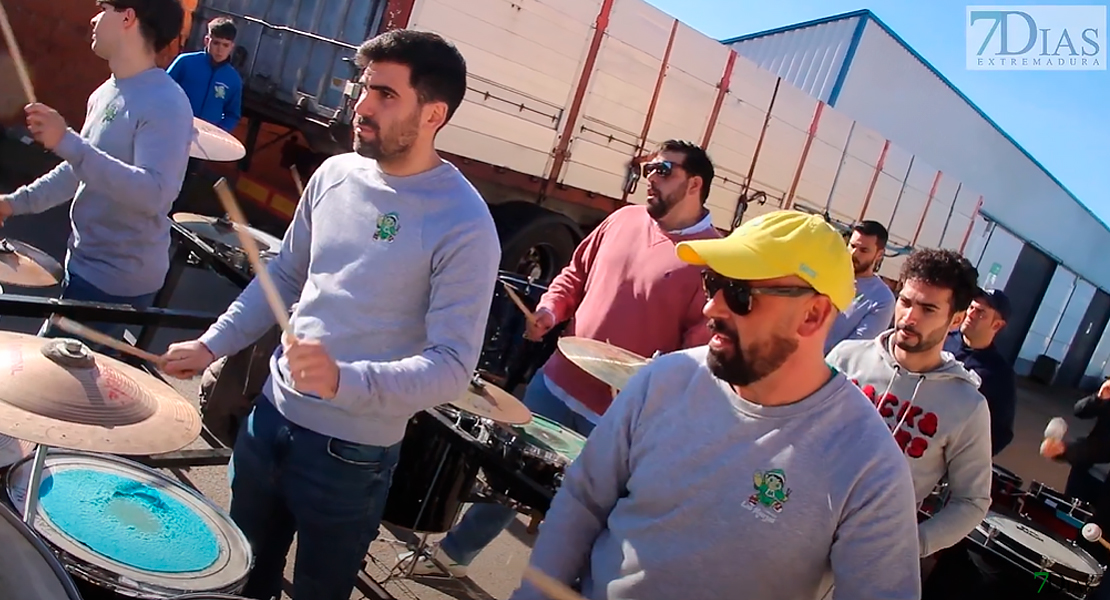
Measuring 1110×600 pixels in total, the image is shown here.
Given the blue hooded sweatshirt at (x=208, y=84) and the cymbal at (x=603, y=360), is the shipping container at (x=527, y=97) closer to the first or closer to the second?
the blue hooded sweatshirt at (x=208, y=84)

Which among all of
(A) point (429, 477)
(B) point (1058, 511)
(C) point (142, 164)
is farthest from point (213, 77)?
(B) point (1058, 511)

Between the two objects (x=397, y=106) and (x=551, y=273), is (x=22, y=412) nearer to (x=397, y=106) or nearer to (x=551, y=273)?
(x=397, y=106)

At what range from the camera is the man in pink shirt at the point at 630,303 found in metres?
3.38

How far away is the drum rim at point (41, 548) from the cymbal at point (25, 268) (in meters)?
1.79

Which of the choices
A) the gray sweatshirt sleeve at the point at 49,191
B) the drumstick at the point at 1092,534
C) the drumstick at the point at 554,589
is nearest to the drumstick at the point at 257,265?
the drumstick at the point at 554,589

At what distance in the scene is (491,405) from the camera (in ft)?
9.35

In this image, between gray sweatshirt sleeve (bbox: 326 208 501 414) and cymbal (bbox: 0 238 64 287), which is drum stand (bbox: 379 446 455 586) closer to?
gray sweatshirt sleeve (bbox: 326 208 501 414)

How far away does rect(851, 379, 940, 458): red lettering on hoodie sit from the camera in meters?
2.83

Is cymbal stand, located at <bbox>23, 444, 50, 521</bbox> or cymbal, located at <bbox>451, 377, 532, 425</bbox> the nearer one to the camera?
cymbal stand, located at <bbox>23, 444, 50, 521</bbox>

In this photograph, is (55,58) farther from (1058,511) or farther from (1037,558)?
(1058,511)

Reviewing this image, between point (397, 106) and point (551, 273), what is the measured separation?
597 centimetres

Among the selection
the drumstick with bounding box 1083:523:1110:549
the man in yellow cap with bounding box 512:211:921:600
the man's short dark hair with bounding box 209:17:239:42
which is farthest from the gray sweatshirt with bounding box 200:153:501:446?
the man's short dark hair with bounding box 209:17:239:42

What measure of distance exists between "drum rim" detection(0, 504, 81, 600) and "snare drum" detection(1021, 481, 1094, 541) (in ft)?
16.9

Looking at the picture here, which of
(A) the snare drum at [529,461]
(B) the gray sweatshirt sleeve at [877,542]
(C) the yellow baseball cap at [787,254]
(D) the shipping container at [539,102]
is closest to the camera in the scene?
(B) the gray sweatshirt sleeve at [877,542]
